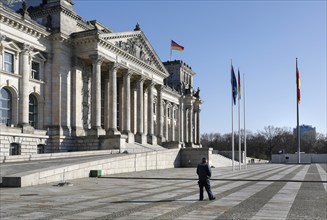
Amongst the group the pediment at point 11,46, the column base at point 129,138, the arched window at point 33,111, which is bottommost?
the column base at point 129,138

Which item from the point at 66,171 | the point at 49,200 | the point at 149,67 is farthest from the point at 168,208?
the point at 149,67

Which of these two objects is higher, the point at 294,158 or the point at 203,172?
the point at 203,172

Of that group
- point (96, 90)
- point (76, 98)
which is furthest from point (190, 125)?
point (76, 98)

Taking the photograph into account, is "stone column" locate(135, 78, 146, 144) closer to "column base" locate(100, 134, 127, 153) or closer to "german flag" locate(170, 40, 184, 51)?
"column base" locate(100, 134, 127, 153)

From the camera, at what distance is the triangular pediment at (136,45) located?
5829 cm

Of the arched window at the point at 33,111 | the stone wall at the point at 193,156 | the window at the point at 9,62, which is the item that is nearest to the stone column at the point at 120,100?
the stone wall at the point at 193,156

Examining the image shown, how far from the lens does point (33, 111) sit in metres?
49.8

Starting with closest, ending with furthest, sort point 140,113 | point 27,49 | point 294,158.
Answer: point 27,49
point 140,113
point 294,158

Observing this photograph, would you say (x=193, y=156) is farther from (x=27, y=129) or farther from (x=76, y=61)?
(x=27, y=129)

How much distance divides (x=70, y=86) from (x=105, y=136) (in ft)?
27.1

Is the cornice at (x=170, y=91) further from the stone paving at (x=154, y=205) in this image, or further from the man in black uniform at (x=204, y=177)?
the man in black uniform at (x=204, y=177)

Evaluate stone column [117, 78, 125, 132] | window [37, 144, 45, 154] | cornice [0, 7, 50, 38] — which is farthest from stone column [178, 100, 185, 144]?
cornice [0, 7, 50, 38]

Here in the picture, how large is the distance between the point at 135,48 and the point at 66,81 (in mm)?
15509

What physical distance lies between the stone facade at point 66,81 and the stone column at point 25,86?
0.34ft
